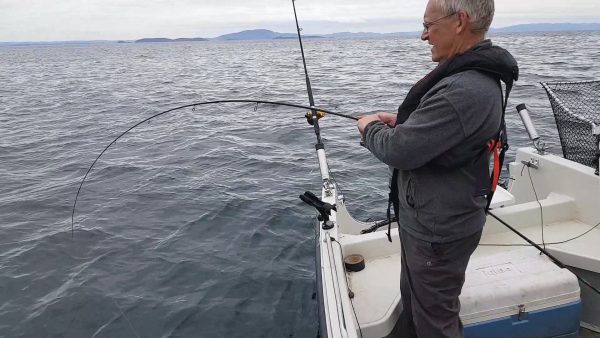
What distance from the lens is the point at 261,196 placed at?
805cm

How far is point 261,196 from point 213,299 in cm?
313

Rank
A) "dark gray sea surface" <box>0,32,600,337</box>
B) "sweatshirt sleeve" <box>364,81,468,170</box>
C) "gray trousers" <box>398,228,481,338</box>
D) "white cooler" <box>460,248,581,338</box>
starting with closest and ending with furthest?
"sweatshirt sleeve" <box>364,81,468,170</box>
"gray trousers" <box>398,228,481,338</box>
"white cooler" <box>460,248,581,338</box>
"dark gray sea surface" <box>0,32,600,337</box>

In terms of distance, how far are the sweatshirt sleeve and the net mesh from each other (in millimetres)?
2778

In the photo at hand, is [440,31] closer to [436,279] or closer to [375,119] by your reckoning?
[375,119]

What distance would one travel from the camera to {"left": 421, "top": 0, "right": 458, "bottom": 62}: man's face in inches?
73.6

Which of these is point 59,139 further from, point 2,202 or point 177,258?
point 177,258

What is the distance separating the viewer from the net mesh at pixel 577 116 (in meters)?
4.07

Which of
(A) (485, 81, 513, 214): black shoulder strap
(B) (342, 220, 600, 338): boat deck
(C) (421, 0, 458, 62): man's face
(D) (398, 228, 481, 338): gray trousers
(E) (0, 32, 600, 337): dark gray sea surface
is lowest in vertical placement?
(E) (0, 32, 600, 337): dark gray sea surface

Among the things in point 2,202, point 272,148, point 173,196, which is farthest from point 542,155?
point 2,202

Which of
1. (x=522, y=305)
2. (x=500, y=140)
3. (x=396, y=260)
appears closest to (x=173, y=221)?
(x=396, y=260)

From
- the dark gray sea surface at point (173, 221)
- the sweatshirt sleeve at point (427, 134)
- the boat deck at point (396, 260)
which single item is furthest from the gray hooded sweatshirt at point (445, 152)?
the dark gray sea surface at point (173, 221)

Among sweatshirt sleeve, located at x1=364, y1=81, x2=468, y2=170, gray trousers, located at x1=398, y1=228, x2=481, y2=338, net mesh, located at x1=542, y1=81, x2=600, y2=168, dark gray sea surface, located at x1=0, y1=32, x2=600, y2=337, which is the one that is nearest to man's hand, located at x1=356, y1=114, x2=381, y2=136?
sweatshirt sleeve, located at x1=364, y1=81, x2=468, y2=170

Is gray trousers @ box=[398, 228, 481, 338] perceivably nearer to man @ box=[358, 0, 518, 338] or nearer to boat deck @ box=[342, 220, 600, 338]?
man @ box=[358, 0, 518, 338]

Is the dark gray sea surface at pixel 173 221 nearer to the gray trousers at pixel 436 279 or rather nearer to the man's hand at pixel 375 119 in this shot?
the gray trousers at pixel 436 279
